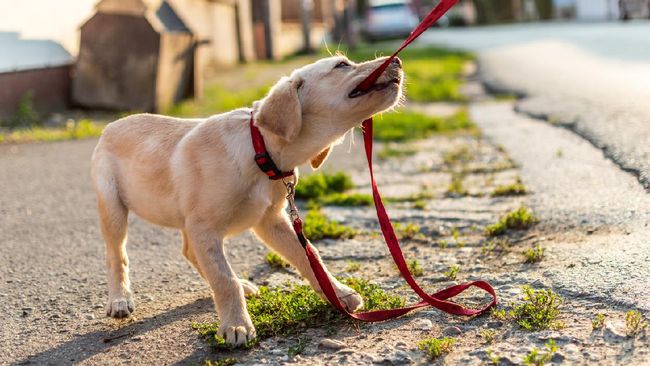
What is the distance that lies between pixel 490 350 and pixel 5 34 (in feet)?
26.6

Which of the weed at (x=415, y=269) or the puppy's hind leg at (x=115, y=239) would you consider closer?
the puppy's hind leg at (x=115, y=239)

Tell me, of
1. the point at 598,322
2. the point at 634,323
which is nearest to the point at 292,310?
the point at 598,322

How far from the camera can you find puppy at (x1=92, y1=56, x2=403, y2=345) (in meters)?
3.28

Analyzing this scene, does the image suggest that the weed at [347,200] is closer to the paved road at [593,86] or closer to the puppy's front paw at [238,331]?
the paved road at [593,86]

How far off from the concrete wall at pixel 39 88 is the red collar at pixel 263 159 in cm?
668

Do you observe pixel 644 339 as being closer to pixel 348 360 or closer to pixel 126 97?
pixel 348 360

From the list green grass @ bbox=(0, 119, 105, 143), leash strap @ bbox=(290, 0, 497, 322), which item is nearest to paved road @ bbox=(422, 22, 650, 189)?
leash strap @ bbox=(290, 0, 497, 322)

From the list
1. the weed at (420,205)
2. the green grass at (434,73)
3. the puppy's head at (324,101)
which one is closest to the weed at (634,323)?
the puppy's head at (324,101)

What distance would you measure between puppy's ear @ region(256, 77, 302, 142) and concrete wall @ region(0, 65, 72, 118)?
6743 millimetres

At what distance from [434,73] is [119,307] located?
11.2 meters

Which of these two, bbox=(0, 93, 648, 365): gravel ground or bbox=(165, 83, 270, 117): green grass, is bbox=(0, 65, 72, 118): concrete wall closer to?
bbox=(165, 83, 270, 117): green grass

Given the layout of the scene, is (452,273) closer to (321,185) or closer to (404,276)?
(404,276)

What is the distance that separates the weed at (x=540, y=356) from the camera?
103 inches

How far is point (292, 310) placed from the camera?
3.33 m
